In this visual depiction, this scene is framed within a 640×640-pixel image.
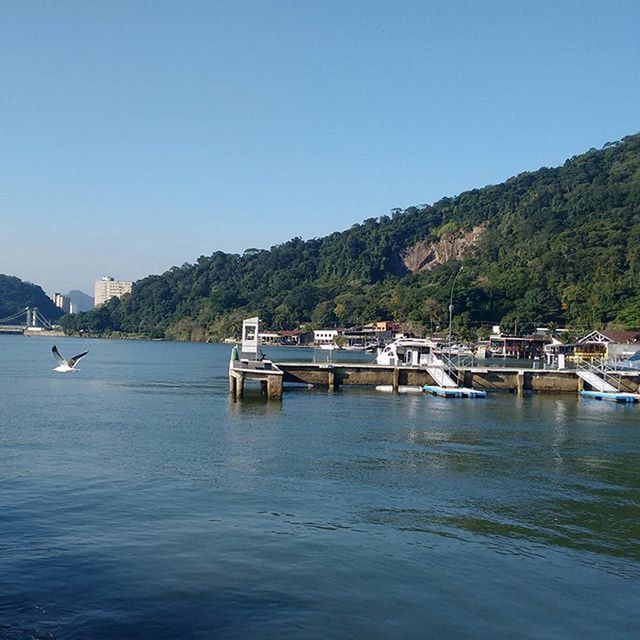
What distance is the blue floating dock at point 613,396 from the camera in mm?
48875

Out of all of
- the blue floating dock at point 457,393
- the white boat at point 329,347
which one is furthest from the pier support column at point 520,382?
the white boat at point 329,347

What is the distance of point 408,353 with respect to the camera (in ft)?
197

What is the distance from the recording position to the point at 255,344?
55125 millimetres

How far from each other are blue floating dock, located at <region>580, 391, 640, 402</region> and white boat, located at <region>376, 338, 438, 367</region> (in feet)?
39.9

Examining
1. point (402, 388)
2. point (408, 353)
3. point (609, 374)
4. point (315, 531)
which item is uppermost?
point (408, 353)

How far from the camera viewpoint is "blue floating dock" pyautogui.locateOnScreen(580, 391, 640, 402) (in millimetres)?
48875

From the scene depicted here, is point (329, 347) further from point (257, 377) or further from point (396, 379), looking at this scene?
point (257, 377)

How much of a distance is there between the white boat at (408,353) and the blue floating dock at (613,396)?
12172mm

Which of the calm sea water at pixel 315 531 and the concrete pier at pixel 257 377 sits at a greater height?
the concrete pier at pixel 257 377

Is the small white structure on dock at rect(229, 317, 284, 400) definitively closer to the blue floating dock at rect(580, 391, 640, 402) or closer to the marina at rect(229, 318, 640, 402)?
the marina at rect(229, 318, 640, 402)

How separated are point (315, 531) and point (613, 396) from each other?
1471 inches

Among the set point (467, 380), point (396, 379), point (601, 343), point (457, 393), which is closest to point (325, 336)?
point (601, 343)

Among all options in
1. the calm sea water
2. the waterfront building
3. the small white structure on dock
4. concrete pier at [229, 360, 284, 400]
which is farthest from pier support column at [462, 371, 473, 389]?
the waterfront building

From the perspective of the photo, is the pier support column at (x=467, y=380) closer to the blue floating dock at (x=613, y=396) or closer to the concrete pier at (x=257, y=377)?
the blue floating dock at (x=613, y=396)
